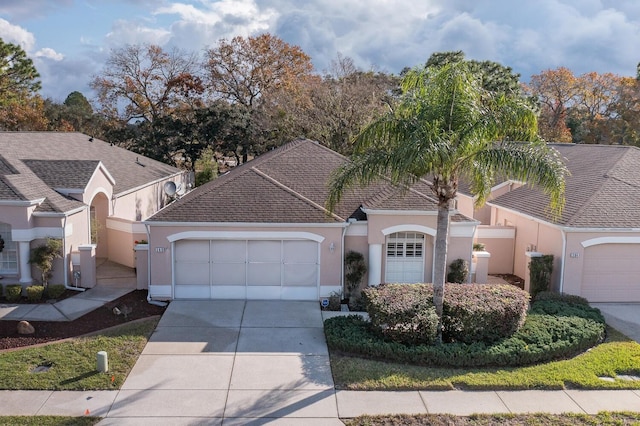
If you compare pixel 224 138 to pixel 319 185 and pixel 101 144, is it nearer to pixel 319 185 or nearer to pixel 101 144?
pixel 101 144

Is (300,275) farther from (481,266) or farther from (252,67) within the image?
(252,67)

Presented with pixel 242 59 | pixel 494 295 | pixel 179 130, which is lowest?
pixel 494 295

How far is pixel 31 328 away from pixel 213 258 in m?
5.50

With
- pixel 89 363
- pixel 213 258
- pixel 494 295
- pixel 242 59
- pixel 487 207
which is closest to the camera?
pixel 89 363

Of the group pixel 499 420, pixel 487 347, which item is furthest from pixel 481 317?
pixel 499 420

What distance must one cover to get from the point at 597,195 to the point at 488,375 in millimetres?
10521

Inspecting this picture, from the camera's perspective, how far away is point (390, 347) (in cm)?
1245

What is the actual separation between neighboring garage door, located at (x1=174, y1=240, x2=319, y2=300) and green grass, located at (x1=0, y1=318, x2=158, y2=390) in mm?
3318

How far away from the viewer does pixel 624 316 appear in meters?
16.5

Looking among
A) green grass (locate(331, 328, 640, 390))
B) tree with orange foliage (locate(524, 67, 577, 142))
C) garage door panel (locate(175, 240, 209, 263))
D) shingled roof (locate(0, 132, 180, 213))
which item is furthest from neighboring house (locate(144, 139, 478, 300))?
tree with orange foliage (locate(524, 67, 577, 142))

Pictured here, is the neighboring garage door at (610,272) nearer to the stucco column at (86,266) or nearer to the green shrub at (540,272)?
the green shrub at (540,272)

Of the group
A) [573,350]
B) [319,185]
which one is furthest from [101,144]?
[573,350]

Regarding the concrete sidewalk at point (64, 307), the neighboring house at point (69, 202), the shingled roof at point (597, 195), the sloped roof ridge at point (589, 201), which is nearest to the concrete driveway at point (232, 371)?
the concrete sidewalk at point (64, 307)

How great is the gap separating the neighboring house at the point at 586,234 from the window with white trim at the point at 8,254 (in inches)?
671
